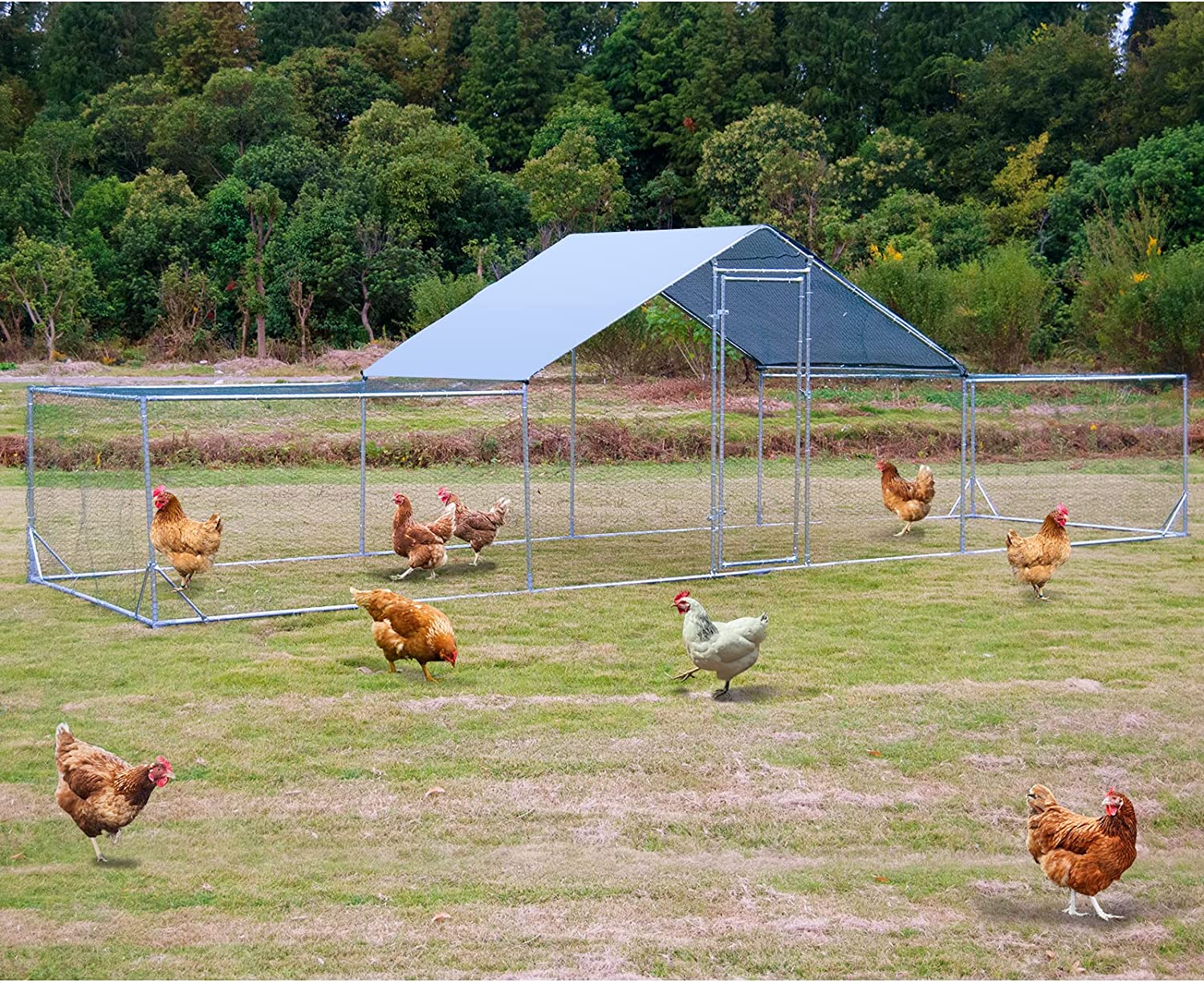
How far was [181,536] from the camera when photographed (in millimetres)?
10750

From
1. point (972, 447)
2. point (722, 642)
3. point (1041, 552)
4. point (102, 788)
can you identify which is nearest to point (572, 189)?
point (972, 447)

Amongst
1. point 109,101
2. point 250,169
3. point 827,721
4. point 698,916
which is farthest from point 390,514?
point 109,101

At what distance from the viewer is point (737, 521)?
623 inches

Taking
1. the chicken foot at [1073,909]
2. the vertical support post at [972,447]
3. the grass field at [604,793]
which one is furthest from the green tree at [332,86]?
the chicken foot at [1073,909]

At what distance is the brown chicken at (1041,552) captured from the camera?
11031mm

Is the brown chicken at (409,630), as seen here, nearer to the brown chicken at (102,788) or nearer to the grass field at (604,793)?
the grass field at (604,793)

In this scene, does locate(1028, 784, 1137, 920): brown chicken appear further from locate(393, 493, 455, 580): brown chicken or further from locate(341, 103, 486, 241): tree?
locate(341, 103, 486, 241): tree

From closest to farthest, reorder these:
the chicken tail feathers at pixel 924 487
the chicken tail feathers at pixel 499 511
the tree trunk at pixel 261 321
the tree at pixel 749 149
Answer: the chicken tail feathers at pixel 499 511
the chicken tail feathers at pixel 924 487
the tree trunk at pixel 261 321
the tree at pixel 749 149

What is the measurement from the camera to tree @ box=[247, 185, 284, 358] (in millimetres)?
34906

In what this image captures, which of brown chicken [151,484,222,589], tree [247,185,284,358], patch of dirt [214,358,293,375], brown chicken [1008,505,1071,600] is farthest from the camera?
tree [247,185,284,358]

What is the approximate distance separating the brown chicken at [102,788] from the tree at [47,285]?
87.9ft

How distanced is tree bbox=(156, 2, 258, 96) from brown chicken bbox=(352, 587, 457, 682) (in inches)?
1758

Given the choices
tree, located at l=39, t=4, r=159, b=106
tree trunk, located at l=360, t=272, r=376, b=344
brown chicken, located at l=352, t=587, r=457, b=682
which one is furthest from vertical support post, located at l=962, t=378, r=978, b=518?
tree, located at l=39, t=4, r=159, b=106

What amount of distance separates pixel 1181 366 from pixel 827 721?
20116 millimetres
